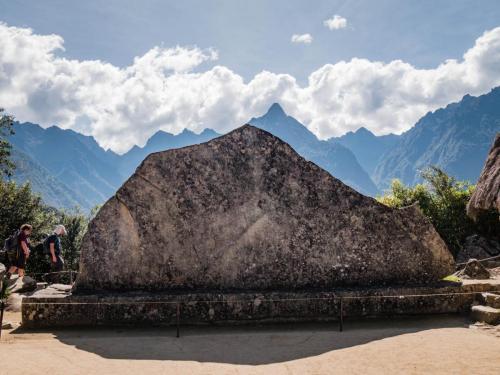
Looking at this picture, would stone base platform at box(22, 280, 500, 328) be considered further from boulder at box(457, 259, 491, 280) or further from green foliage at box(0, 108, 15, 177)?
green foliage at box(0, 108, 15, 177)

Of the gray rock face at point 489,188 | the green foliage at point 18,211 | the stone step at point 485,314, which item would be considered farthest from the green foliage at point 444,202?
the green foliage at point 18,211

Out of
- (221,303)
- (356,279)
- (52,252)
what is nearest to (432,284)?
(356,279)

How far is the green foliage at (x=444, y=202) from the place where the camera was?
32.0m

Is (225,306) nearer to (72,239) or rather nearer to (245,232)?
(245,232)

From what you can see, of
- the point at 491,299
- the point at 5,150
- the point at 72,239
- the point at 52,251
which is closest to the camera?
the point at 491,299

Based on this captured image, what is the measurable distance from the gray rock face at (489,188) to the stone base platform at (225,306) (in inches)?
166

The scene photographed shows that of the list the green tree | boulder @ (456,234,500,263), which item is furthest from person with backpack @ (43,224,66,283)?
the green tree

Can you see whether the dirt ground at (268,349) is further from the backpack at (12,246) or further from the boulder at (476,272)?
the backpack at (12,246)

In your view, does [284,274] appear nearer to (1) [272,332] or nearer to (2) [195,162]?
(1) [272,332]

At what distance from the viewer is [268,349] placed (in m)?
7.93

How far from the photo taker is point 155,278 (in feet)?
33.3

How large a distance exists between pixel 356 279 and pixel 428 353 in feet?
10.4

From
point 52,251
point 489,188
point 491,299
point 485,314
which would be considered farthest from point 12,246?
point 489,188

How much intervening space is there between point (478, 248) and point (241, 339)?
2366cm
